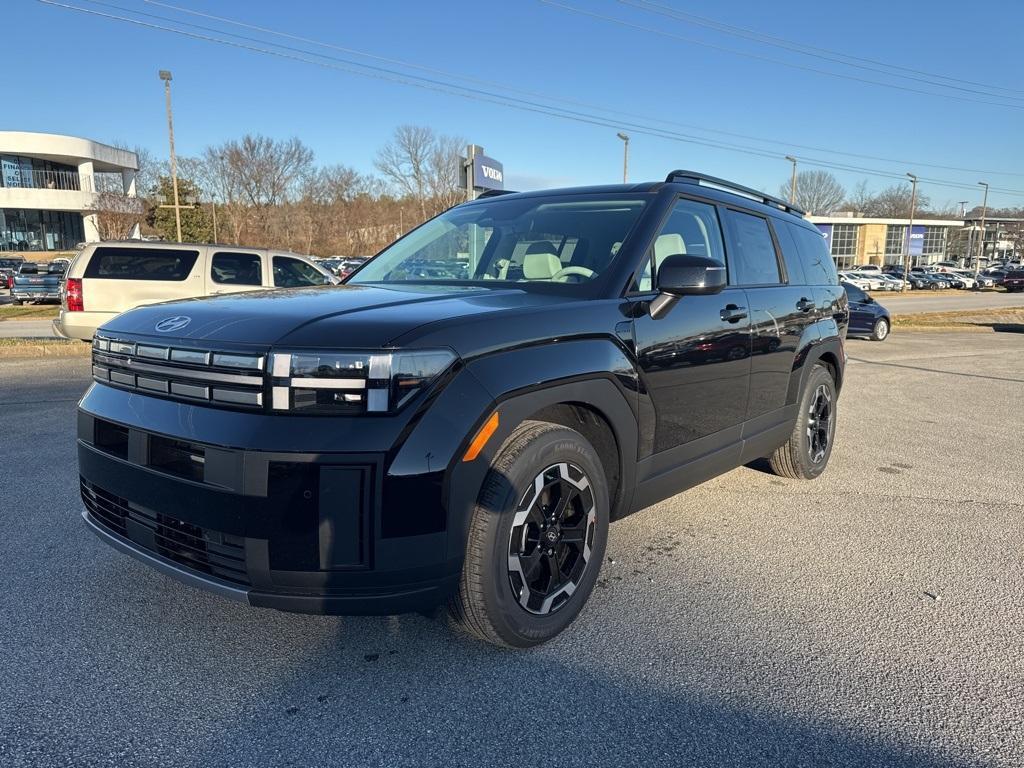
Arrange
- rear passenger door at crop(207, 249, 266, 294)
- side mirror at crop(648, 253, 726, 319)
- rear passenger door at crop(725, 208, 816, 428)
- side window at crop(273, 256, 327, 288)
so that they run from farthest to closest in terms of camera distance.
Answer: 1. side window at crop(273, 256, 327, 288)
2. rear passenger door at crop(207, 249, 266, 294)
3. rear passenger door at crop(725, 208, 816, 428)
4. side mirror at crop(648, 253, 726, 319)

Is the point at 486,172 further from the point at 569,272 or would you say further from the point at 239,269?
the point at 569,272

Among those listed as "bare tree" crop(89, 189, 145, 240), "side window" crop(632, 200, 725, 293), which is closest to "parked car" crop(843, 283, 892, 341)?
"side window" crop(632, 200, 725, 293)

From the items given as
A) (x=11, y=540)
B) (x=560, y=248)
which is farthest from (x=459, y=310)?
(x=11, y=540)

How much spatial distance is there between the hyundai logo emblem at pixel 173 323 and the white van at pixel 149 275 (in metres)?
8.56

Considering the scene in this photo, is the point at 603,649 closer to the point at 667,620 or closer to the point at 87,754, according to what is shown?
the point at 667,620

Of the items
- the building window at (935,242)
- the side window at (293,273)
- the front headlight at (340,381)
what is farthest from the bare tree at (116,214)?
the building window at (935,242)

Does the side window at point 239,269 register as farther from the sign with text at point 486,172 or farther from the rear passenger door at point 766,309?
the rear passenger door at point 766,309

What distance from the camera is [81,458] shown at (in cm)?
299

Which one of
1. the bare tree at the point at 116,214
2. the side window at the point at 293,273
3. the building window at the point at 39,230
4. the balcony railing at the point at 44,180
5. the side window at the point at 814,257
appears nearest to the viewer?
the side window at the point at 814,257

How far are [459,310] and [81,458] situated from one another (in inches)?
69.3

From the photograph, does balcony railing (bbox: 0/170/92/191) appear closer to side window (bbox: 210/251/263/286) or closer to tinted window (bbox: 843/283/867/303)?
side window (bbox: 210/251/263/286)

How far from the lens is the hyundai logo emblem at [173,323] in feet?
8.75

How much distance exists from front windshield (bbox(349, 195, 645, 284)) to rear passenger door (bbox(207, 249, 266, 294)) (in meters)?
8.29

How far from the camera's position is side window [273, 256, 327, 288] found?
1207cm
